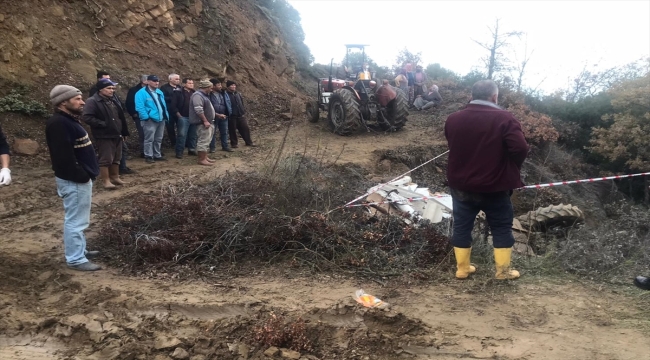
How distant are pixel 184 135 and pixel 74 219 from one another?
4.50 meters

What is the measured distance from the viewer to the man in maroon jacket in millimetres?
3725

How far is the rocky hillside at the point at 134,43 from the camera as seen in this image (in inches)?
330

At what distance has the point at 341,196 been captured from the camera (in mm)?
5590

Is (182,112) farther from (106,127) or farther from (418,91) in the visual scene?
(418,91)

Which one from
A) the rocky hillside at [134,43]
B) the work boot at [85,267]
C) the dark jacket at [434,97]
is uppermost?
the rocky hillside at [134,43]

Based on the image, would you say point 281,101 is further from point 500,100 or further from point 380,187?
point 380,187

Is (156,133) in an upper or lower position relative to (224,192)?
upper

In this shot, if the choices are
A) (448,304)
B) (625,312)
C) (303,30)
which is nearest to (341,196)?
(448,304)

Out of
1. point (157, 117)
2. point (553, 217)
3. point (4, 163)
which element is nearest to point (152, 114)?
point (157, 117)

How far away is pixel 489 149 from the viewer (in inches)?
147

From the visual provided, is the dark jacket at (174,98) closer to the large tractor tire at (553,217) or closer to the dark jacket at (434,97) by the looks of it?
the large tractor tire at (553,217)

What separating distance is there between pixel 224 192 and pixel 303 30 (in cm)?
1968

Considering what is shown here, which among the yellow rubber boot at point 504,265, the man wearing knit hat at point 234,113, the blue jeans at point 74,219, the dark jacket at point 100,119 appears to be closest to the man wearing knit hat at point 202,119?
the man wearing knit hat at point 234,113

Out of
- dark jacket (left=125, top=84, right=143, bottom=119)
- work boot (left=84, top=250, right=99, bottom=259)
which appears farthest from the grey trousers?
work boot (left=84, top=250, right=99, bottom=259)
